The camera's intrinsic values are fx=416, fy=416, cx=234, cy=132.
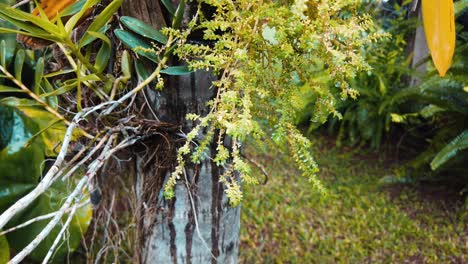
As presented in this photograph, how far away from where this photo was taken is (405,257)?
1820 mm

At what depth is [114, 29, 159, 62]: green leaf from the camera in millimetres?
653

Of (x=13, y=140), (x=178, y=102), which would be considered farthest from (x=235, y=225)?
(x=13, y=140)

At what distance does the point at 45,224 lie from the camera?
126 centimetres

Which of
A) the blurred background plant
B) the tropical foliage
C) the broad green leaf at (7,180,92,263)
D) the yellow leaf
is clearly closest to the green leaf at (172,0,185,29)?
the tropical foliage

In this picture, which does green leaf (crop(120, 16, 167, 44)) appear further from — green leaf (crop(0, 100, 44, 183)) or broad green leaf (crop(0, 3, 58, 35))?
green leaf (crop(0, 100, 44, 183))

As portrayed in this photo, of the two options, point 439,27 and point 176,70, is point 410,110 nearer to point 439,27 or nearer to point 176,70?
point 439,27

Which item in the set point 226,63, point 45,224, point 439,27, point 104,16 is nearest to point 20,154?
point 45,224

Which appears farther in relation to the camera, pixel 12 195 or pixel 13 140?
pixel 13 140

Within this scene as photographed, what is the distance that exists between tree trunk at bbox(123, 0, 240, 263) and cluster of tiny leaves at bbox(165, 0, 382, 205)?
123mm

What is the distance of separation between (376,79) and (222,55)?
2.83 meters

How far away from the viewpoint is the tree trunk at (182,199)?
74 centimetres

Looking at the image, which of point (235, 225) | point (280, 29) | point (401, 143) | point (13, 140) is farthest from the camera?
point (401, 143)

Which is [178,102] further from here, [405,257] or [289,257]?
[405,257]

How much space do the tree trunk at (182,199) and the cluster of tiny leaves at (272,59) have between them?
0.40 ft
